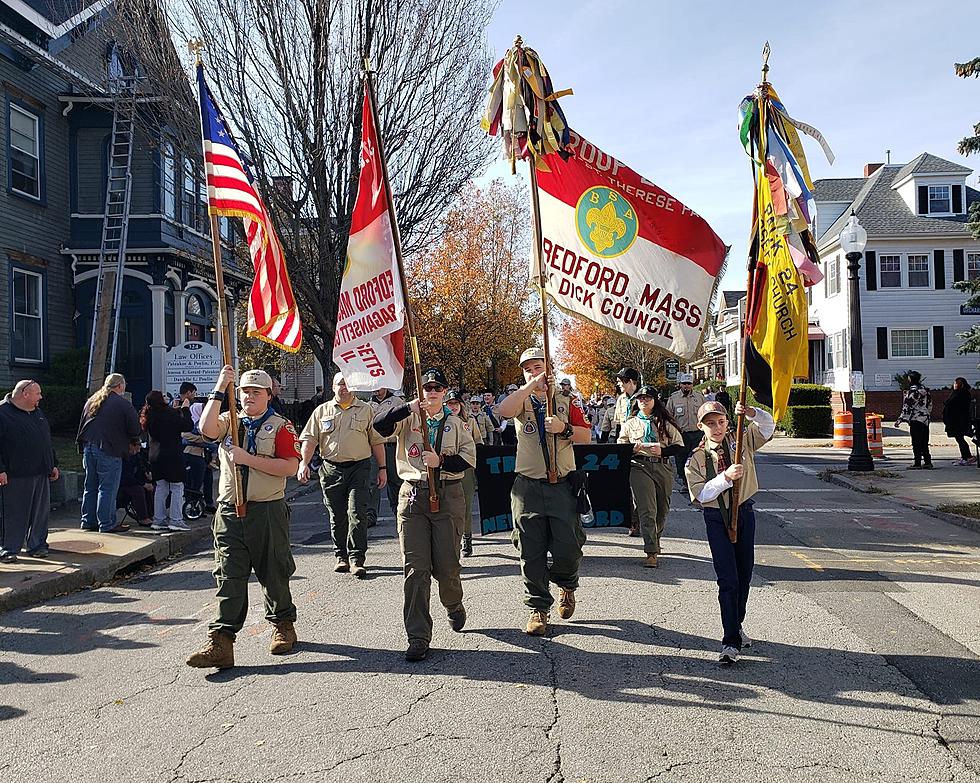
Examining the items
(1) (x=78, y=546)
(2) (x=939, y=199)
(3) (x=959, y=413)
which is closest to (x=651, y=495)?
(1) (x=78, y=546)

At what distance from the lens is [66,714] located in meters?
5.01

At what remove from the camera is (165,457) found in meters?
11.3

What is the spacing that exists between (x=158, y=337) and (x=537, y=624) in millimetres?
17627

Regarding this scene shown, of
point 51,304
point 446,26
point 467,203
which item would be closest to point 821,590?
point 446,26

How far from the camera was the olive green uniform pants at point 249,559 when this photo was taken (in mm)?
5809

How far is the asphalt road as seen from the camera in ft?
13.8

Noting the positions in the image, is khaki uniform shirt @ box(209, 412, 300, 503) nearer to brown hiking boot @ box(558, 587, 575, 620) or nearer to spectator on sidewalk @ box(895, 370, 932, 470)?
brown hiking boot @ box(558, 587, 575, 620)

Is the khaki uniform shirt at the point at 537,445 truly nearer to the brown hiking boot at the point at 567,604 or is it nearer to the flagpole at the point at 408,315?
the flagpole at the point at 408,315

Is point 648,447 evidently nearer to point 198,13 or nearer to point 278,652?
point 278,652

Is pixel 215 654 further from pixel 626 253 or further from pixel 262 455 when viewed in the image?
pixel 626 253

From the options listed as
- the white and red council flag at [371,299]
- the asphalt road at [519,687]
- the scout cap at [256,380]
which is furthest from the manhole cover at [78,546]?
the white and red council flag at [371,299]

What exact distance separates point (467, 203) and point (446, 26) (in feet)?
46.6

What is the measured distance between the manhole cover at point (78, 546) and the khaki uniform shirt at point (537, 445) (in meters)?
→ 5.77

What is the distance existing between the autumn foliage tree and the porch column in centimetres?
1056
